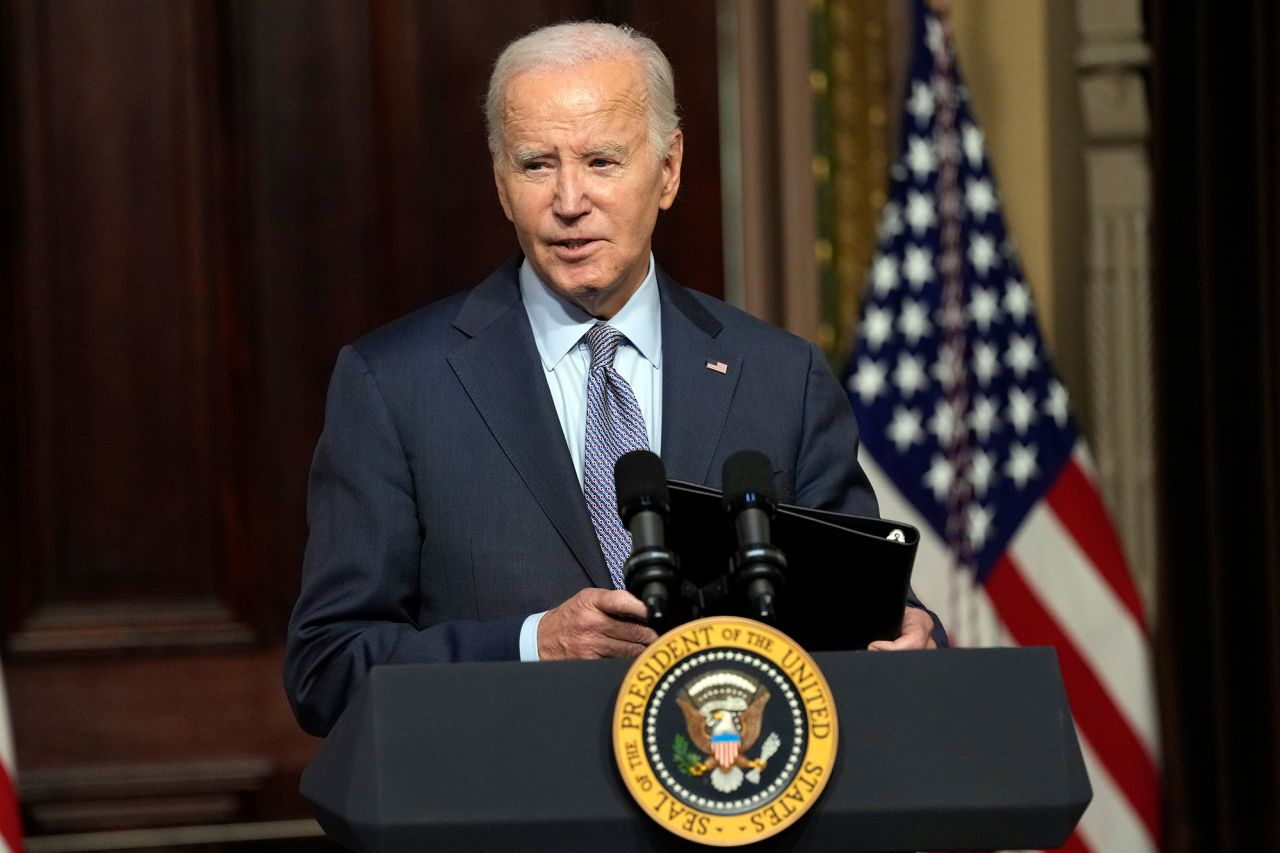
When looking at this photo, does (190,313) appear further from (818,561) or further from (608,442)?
(818,561)

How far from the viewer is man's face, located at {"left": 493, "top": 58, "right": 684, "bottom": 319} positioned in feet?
6.77

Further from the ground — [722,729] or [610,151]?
[610,151]

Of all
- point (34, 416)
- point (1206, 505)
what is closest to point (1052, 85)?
point (1206, 505)

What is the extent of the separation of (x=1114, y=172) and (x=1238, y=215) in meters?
0.31

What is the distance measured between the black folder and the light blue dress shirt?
45cm

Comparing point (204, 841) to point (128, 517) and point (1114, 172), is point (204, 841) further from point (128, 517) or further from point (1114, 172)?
point (1114, 172)

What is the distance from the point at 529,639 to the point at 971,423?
2232 mm

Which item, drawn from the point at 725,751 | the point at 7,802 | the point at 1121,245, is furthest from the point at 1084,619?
the point at 725,751

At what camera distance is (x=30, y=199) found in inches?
147

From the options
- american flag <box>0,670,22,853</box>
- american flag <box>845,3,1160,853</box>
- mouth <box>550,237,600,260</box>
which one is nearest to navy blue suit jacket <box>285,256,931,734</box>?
mouth <box>550,237,600,260</box>

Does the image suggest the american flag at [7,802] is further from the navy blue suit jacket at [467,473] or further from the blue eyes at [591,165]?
the blue eyes at [591,165]

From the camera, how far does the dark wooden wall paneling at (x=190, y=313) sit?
3727 mm

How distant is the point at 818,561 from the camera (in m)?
1.68

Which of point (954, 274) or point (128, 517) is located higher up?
point (954, 274)
